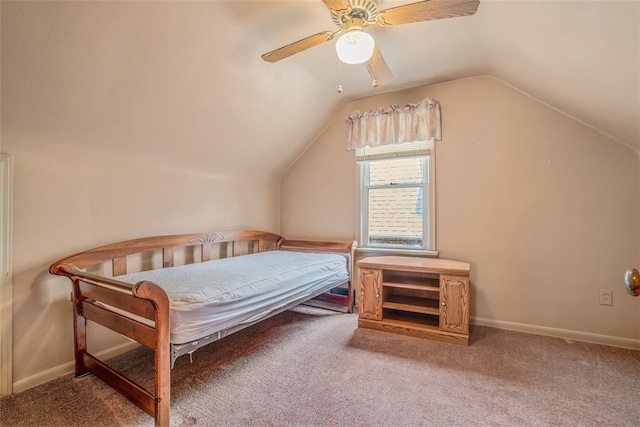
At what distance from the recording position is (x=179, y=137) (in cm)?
243

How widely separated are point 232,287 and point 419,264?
5.40ft

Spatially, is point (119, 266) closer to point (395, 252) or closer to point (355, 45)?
point (355, 45)

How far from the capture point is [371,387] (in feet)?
5.83

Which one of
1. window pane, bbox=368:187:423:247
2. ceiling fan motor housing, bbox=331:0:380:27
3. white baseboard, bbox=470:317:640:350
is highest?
ceiling fan motor housing, bbox=331:0:380:27

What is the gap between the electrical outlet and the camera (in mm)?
2369

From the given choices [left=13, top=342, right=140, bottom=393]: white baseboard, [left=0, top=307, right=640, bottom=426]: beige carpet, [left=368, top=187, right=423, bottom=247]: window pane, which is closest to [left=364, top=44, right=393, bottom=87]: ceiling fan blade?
[left=368, top=187, right=423, bottom=247]: window pane

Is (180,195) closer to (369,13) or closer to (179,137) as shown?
(179,137)

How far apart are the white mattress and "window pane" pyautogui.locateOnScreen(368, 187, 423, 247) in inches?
29.4

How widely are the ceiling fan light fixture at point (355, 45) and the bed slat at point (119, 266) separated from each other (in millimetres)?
2101

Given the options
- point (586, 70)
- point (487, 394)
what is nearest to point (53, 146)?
point (487, 394)

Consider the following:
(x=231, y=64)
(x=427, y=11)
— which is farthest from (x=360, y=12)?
(x=231, y=64)

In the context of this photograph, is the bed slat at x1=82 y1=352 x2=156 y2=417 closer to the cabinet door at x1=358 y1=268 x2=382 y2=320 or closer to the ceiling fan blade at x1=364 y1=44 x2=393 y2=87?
the cabinet door at x1=358 y1=268 x2=382 y2=320

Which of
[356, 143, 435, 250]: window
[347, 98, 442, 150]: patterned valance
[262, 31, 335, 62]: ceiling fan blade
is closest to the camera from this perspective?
[262, 31, 335, 62]: ceiling fan blade

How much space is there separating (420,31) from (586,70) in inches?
41.0
